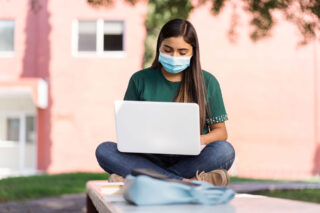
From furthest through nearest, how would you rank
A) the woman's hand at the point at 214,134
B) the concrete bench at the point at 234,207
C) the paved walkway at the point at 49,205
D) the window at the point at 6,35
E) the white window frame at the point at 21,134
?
the white window frame at the point at 21,134 → the window at the point at 6,35 → the paved walkway at the point at 49,205 → the woman's hand at the point at 214,134 → the concrete bench at the point at 234,207

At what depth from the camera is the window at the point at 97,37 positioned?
12.0 metres

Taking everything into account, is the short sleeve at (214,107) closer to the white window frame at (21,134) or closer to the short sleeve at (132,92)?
the short sleeve at (132,92)

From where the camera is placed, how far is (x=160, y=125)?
80.3 inches

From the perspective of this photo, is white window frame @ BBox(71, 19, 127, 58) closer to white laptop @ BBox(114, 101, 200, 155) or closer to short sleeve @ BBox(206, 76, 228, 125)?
short sleeve @ BBox(206, 76, 228, 125)

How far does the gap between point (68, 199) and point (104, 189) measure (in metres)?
3.81

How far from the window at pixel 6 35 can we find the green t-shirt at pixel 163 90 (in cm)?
1031

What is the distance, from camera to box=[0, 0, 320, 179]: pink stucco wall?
11.7 metres

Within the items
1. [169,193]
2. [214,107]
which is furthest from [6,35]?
[169,193]

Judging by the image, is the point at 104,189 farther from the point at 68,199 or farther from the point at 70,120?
the point at 70,120

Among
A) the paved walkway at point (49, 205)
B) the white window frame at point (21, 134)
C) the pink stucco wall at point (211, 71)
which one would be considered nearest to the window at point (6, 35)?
the pink stucco wall at point (211, 71)

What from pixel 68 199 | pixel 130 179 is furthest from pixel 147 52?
pixel 130 179

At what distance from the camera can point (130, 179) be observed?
1348 millimetres

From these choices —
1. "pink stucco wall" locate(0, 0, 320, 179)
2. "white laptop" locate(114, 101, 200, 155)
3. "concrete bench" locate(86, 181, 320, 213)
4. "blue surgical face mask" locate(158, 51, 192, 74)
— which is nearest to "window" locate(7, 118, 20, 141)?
"pink stucco wall" locate(0, 0, 320, 179)

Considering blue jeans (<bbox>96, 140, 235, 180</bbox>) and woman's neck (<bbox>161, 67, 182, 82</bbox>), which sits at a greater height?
woman's neck (<bbox>161, 67, 182, 82</bbox>)
